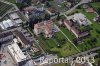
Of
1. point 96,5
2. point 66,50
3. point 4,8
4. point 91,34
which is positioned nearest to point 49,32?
point 66,50

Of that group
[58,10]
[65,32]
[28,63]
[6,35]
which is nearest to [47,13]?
[58,10]

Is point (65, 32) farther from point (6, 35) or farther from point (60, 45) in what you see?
point (6, 35)

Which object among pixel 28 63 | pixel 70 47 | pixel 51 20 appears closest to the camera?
pixel 28 63

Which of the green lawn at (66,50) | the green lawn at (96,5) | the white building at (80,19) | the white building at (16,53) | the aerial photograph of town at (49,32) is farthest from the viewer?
the green lawn at (96,5)

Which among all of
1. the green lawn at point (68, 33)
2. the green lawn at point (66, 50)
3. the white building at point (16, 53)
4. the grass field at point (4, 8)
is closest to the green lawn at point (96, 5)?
the green lawn at point (68, 33)

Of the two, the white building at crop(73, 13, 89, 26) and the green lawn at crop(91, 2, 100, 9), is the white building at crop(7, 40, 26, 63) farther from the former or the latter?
the green lawn at crop(91, 2, 100, 9)

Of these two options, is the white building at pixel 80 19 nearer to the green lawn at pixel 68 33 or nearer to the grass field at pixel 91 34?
the grass field at pixel 91 34

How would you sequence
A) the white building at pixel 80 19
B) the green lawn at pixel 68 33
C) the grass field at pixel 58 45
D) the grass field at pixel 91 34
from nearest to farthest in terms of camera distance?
the grass field at pixel 58 45 < the grass field at pixel 91 34 < the green lawn at pixel 68 33 < the white building at pixel 80 19

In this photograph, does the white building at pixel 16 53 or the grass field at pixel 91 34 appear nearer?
the white building at pixel 16 53
